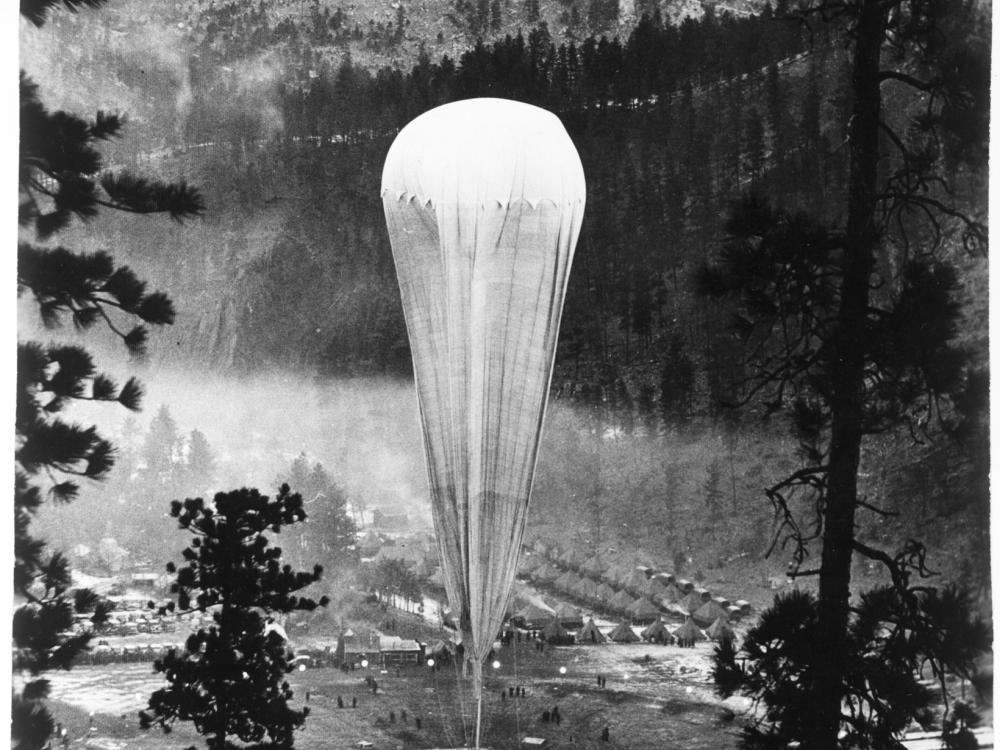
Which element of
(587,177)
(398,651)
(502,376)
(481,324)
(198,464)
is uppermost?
(587,177)

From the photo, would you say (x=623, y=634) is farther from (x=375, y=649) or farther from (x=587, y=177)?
(x=587, y=177)

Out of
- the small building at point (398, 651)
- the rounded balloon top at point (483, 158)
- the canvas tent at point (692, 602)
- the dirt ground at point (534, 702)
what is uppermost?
the rounded balloon top at point (483, 158)

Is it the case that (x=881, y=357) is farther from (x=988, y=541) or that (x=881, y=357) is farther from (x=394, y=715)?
(x=394, y=715)

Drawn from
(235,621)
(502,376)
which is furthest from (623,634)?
(235,621)

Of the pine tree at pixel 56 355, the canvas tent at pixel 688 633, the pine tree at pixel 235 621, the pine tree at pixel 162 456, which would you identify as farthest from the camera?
the canvas tent at pixel 688 633

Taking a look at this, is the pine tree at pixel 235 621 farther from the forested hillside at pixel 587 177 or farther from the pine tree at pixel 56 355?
the forested hillside at pixel 587 177

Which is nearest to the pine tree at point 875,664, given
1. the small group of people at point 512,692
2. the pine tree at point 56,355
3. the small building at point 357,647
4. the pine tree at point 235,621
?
the small group of people at point 512,692

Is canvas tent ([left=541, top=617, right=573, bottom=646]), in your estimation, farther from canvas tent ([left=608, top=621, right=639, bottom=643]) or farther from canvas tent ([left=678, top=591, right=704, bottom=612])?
canvas tent ([left=678, top=591, right=704, bottom=612])
